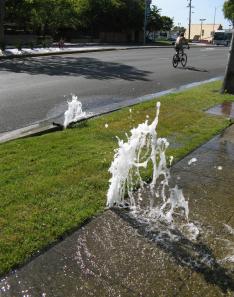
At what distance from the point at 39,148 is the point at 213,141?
9.40 feet

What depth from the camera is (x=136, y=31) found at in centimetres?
6003

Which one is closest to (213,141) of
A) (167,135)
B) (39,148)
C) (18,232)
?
(167,135)

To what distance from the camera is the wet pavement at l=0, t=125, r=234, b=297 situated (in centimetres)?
315

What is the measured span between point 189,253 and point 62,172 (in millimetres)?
2204

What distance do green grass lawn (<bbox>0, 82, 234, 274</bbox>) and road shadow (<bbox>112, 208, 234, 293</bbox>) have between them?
2.03 feet

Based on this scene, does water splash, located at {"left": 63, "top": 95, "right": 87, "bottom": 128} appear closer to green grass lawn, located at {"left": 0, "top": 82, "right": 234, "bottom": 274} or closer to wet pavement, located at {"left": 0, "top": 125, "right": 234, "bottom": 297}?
green grass lawn, located at {"left": 0, "top": 82, "right": 234, "bottom": 274}

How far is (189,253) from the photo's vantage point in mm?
3670

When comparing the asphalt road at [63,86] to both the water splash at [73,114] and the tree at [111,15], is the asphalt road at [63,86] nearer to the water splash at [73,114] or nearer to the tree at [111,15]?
the water splash at [73,114]

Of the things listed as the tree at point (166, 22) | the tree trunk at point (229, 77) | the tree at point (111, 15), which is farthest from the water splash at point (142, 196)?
the tree at point (166, 22)

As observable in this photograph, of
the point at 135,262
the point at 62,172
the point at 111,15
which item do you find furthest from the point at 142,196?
the point at 111,15

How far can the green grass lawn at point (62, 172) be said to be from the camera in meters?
3.86

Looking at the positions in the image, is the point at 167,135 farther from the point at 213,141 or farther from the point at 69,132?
the point at 69,132

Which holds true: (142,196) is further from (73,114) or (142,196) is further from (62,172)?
(73,114)

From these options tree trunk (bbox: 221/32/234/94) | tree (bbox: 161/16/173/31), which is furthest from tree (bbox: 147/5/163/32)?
tree trunk (bbox: 221/32/234/94)
